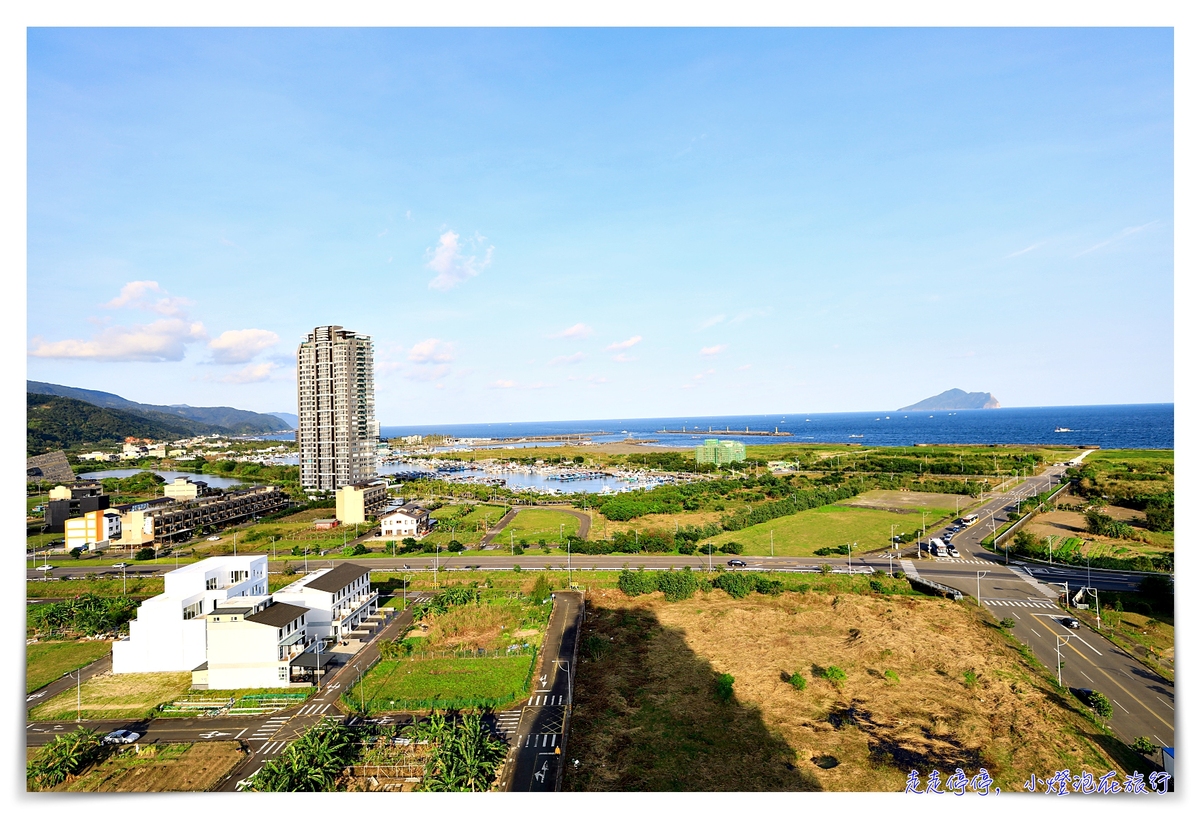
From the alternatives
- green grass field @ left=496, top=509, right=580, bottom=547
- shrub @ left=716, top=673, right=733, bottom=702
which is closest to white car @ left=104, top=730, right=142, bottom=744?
shrub @ left=716, top=673, right=733, bottom=702

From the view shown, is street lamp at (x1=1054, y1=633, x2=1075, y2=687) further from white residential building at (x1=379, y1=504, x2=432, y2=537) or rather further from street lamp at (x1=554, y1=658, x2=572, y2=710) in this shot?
white residential building at (x1=379, y1=504, x2=432, y2=537)

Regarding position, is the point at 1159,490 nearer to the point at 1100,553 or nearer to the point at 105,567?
the point at 1100,553

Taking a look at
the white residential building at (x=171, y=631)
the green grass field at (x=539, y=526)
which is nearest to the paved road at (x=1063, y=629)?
the green grass field at (x=539, y=526)

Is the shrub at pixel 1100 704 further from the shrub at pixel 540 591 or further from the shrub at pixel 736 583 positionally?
the shrub at pixel 540 591

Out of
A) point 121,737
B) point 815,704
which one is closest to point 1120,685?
point 815,704

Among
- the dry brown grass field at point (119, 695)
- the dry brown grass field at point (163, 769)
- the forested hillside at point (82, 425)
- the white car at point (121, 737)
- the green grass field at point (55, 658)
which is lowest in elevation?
the green grass field at point (55, 658)
